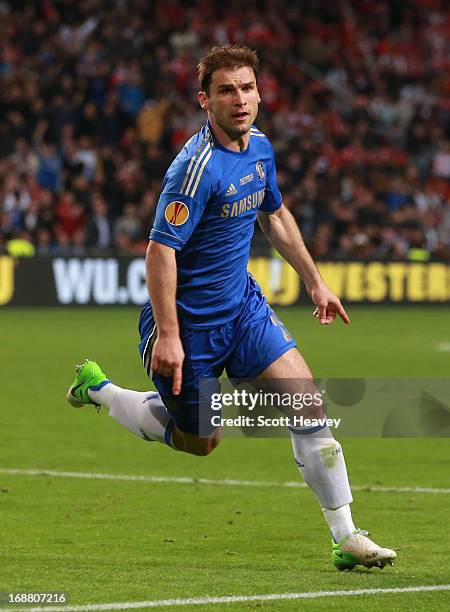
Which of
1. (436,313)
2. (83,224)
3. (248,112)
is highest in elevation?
(248,112)

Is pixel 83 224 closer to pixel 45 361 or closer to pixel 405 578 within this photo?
pixel 45 361

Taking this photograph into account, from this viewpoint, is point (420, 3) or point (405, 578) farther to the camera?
point (420, 3)

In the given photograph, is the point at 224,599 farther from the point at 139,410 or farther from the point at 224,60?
the point at 224,60

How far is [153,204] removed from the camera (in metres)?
24.4

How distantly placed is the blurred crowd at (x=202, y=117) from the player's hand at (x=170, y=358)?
17.1 metres

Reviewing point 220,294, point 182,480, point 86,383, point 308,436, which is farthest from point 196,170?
point 182,480

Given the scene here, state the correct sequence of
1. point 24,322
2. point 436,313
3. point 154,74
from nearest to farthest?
point 24,322
point 436,313
point 154,74

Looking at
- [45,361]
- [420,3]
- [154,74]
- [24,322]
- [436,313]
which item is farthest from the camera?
[420,3]

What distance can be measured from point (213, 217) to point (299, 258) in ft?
2.21

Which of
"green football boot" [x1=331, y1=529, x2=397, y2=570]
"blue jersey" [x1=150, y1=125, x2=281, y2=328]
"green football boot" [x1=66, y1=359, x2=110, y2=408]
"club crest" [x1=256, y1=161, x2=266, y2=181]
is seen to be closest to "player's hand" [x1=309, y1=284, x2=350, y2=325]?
"blue jersey" [x1=150, y1=125, x2=281, y2=328]

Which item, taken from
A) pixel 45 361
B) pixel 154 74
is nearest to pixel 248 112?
pixel 45 361

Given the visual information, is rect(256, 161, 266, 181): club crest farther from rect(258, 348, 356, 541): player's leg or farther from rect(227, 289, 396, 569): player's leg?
rect(258, 348, 356, 541): player's leg

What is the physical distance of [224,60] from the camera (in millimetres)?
6230

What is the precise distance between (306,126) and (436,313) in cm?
587
